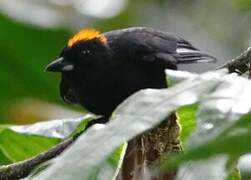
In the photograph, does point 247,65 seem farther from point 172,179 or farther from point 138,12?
point 138,12

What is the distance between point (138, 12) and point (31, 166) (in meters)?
3.35

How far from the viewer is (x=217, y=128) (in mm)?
1212

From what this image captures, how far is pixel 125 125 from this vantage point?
1.21m

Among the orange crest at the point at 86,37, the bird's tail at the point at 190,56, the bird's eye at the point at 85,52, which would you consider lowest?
the bird's eye at the point at 85,52

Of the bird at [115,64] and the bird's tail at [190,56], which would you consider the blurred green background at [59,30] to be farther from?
the bird at [115,64]

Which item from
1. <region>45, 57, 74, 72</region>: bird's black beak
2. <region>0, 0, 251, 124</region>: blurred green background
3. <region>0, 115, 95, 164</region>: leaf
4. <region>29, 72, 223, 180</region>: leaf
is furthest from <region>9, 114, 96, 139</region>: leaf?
<region>29, 72, 223, 180</region>: leaf

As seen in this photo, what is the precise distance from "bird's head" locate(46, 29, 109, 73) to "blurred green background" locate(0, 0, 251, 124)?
387 mm

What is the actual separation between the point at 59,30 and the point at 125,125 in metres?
2.60

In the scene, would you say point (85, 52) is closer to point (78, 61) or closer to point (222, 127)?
point (78, 61)

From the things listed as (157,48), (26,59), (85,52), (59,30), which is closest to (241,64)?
(157,48)

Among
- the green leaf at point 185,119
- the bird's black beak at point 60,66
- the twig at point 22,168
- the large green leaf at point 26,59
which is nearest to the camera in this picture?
the green leaf at point 185,119

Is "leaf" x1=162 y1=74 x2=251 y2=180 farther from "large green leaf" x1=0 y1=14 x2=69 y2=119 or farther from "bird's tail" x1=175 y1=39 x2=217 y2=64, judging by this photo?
"large green leaf" x1=0 y1=14 x2=69 y2=119

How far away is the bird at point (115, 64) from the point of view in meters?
3.16

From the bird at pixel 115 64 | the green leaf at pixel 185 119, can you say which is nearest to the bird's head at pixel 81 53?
the bird at pixel 115 64
